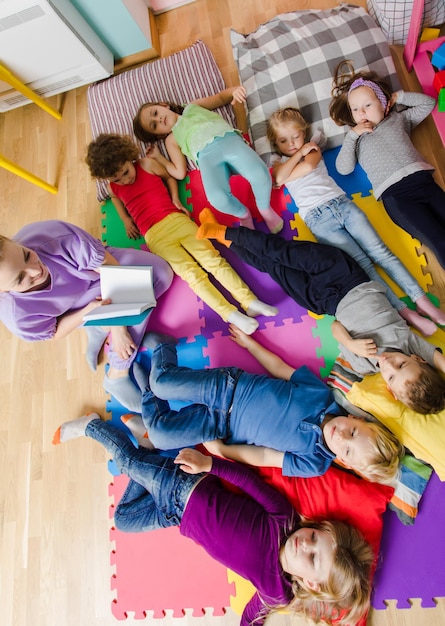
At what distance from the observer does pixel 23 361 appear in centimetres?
223

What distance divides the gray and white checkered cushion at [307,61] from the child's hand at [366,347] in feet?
3.31

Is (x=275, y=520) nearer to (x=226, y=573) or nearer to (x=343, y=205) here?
(x=226, y=573)

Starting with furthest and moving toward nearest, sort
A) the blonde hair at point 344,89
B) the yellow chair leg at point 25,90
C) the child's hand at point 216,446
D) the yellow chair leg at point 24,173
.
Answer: the yellow chair leg at point 25,90 < the yellow chair leg at point 24,173 < the blonde hair at point 344,89 < the child's hand at point 216,446

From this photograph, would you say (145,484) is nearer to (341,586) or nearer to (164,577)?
(164,577)

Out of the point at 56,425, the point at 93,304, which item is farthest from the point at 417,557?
the point at 56,425

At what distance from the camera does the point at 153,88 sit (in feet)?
7.66

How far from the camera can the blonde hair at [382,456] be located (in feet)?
4.82

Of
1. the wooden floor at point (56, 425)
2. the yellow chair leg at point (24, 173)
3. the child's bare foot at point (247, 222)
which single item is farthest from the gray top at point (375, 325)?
the yellow chair leg at point (24, 173)

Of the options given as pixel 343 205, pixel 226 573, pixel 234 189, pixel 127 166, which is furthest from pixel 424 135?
pixel 226 573

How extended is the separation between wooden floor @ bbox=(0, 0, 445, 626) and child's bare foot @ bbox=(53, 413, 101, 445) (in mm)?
81

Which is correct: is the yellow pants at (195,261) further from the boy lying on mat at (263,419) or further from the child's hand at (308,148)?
the child's hand at (308,148)

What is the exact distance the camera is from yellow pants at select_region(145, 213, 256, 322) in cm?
191

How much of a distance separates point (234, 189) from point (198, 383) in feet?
3.38

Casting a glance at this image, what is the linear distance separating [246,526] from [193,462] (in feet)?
1.02
